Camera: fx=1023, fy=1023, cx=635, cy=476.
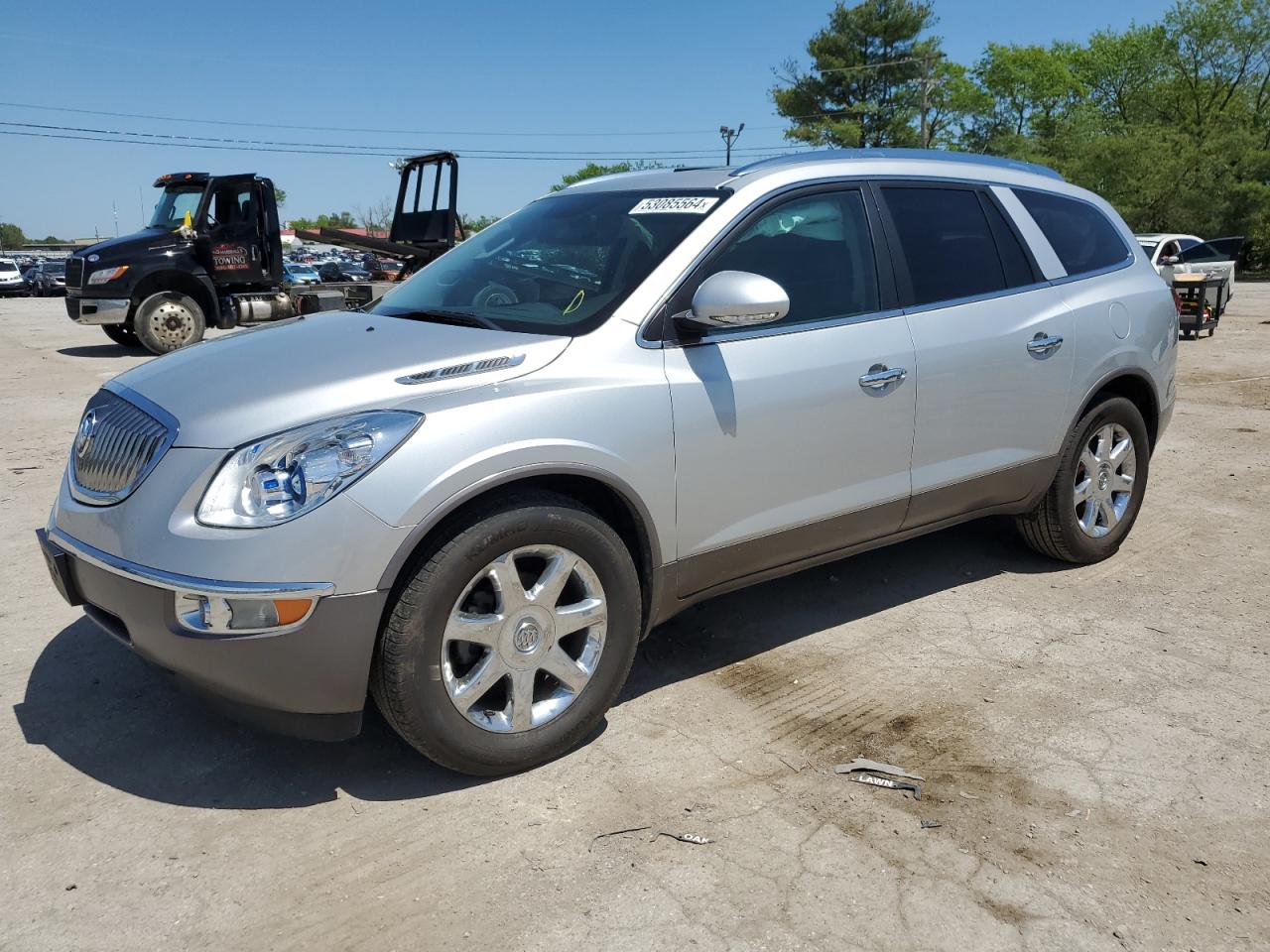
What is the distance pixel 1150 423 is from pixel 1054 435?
3.02ft

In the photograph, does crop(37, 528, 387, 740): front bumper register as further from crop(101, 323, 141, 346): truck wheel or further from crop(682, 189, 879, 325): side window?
crop(101, 323, 141, 346): truck wheel

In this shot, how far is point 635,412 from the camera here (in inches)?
124

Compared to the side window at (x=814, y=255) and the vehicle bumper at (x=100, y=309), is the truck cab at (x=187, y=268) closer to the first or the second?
the vehicle bumper at (x=100, y=309)

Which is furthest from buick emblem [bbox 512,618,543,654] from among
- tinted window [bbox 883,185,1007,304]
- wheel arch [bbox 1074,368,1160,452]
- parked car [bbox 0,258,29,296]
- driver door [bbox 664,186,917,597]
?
parked car [bbox 0,258,29,296]

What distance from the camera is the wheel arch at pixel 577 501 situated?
2.73 meters

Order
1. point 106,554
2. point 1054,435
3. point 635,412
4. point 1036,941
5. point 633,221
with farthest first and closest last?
point 1054,435 → point 633,221 → point 635,412 → point 106,554 → point 1036,941

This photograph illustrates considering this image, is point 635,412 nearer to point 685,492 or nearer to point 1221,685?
point 685,492

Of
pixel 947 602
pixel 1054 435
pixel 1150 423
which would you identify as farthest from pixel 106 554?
pixel 1150 423

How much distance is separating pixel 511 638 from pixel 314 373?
951 mm

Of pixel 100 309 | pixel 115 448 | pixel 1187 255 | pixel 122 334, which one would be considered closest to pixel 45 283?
pixel 122 334

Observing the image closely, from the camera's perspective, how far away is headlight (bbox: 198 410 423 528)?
8.66 feet

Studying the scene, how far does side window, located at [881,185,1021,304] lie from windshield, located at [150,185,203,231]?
13.1 meters

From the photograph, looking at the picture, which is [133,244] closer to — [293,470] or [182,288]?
[182,288]

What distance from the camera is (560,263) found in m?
3.72
